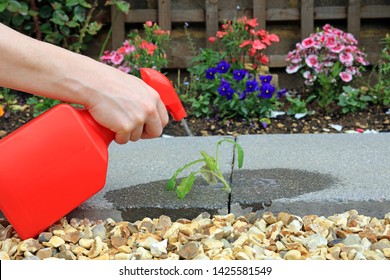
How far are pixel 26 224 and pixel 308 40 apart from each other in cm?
205

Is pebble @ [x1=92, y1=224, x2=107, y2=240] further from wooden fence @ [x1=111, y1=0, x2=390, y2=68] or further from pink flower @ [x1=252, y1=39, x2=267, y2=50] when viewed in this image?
wooden fence @ [x1=111, y1=0, x2=390, y2=68]

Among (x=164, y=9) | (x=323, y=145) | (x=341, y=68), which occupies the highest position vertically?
(x=164, y=9)

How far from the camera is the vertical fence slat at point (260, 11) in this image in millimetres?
3676

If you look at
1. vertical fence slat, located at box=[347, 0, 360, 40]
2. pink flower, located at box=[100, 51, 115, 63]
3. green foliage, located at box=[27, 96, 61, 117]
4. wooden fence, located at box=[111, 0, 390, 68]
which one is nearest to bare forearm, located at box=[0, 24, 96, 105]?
green foliage, located at box=[27, 96, 61, 117]

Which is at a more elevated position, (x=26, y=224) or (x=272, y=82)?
(x=272, y=82)

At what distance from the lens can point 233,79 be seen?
3.32 m

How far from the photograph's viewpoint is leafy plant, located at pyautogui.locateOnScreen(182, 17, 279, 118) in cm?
322

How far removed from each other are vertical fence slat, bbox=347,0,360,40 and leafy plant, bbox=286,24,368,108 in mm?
226

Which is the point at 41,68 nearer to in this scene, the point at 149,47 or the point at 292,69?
the point at 149,47

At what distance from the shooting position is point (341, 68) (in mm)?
3338

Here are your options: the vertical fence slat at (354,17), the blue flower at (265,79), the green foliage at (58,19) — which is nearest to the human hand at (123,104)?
the blue flower at (265,79)

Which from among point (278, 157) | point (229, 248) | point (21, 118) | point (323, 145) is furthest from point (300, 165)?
point (21, 118)
